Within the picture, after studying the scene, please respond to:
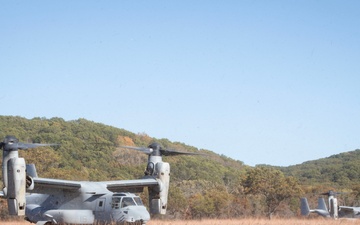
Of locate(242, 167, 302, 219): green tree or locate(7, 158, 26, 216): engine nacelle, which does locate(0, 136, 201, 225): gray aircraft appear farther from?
locate(242, 167, 302, 219): green tree

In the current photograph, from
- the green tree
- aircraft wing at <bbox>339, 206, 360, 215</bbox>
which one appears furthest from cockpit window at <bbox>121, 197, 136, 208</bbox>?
the green tree

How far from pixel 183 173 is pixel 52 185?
80.5 meters

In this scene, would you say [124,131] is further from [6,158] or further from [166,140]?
[6,158]

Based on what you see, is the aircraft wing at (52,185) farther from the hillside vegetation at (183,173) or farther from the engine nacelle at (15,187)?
the engine nacelle at (15,187)

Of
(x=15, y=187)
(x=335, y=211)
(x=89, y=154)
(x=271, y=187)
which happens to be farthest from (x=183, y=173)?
(x=15, y=187)

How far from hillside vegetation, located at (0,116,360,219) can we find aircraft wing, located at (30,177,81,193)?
2.72 meters

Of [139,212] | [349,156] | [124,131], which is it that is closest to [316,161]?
[349,156]

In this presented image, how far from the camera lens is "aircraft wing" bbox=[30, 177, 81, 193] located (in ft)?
93.6

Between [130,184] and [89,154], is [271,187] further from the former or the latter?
[130,184]

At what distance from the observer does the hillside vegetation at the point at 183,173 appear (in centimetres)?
6644

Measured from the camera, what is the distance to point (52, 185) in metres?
29.0

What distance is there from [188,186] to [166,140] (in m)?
74.0

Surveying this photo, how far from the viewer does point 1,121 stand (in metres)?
125

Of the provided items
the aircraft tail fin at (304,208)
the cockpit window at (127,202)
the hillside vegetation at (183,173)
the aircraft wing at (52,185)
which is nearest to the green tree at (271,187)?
the hillside vegetation at (183,173)
